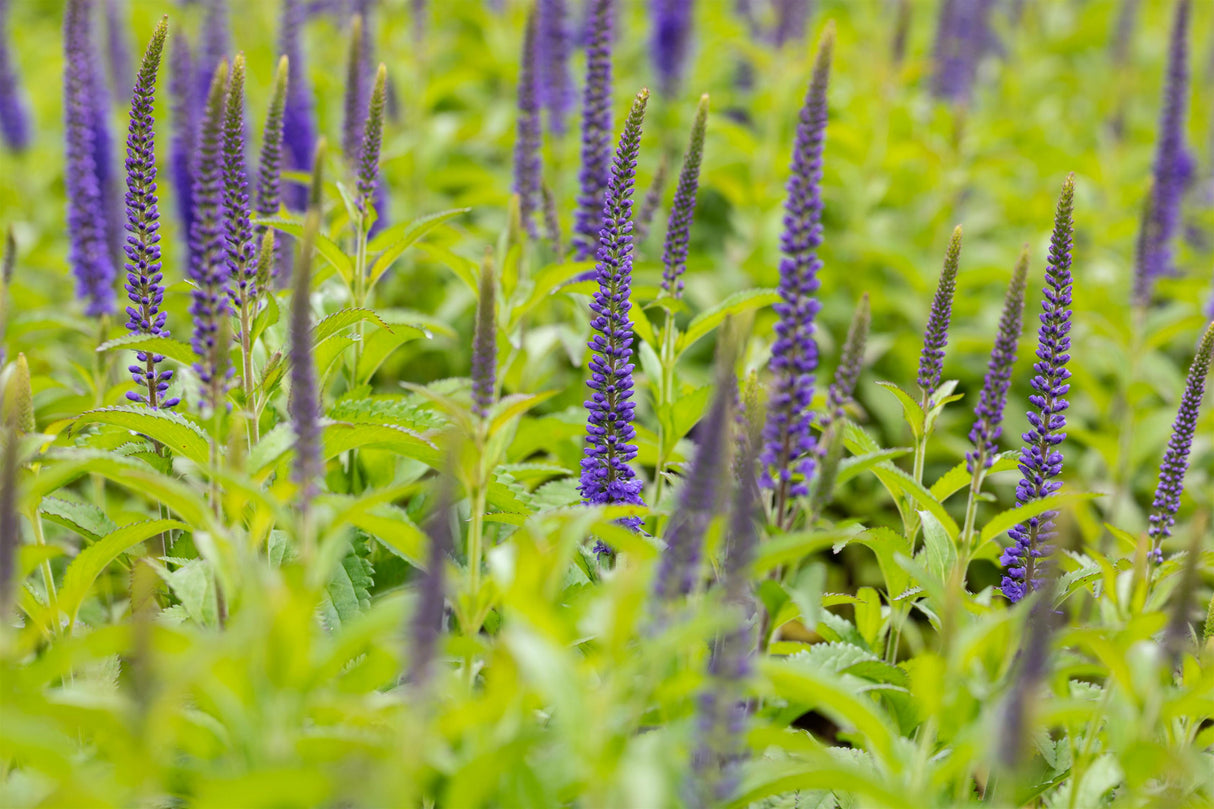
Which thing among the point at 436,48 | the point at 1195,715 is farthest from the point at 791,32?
the point at 1195,715

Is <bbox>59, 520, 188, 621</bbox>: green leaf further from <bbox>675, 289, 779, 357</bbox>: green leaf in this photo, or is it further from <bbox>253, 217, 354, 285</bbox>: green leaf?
<bbox>675, 289, 779, 357</bbox>: green leaf

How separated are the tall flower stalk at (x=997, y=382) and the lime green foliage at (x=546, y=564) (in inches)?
3.9

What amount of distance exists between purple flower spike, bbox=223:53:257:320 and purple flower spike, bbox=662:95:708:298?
1.06 m

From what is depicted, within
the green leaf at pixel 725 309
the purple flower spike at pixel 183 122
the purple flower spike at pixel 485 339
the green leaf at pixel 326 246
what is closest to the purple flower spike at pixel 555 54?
the purple flower spike at pixel 183 122

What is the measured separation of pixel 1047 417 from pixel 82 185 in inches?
125

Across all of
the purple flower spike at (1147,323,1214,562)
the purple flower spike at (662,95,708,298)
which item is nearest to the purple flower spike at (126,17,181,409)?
the purple flower spike at (662,95,708,298)

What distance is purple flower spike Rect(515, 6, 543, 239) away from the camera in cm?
431

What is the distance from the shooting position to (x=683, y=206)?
290 cm

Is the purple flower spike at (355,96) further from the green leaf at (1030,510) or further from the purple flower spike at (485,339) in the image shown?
the green leaf at (1030,510)

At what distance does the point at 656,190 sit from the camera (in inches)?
Result: 149

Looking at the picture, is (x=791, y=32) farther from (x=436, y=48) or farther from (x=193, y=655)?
(x=193, y=655)

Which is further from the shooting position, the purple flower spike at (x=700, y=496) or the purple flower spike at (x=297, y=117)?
the purple flower spike at (x=297, y=117)

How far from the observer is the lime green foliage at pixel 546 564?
73.5 inches

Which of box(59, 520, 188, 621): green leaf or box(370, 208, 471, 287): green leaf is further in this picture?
box(370, 208, 471, 287): green leaf
